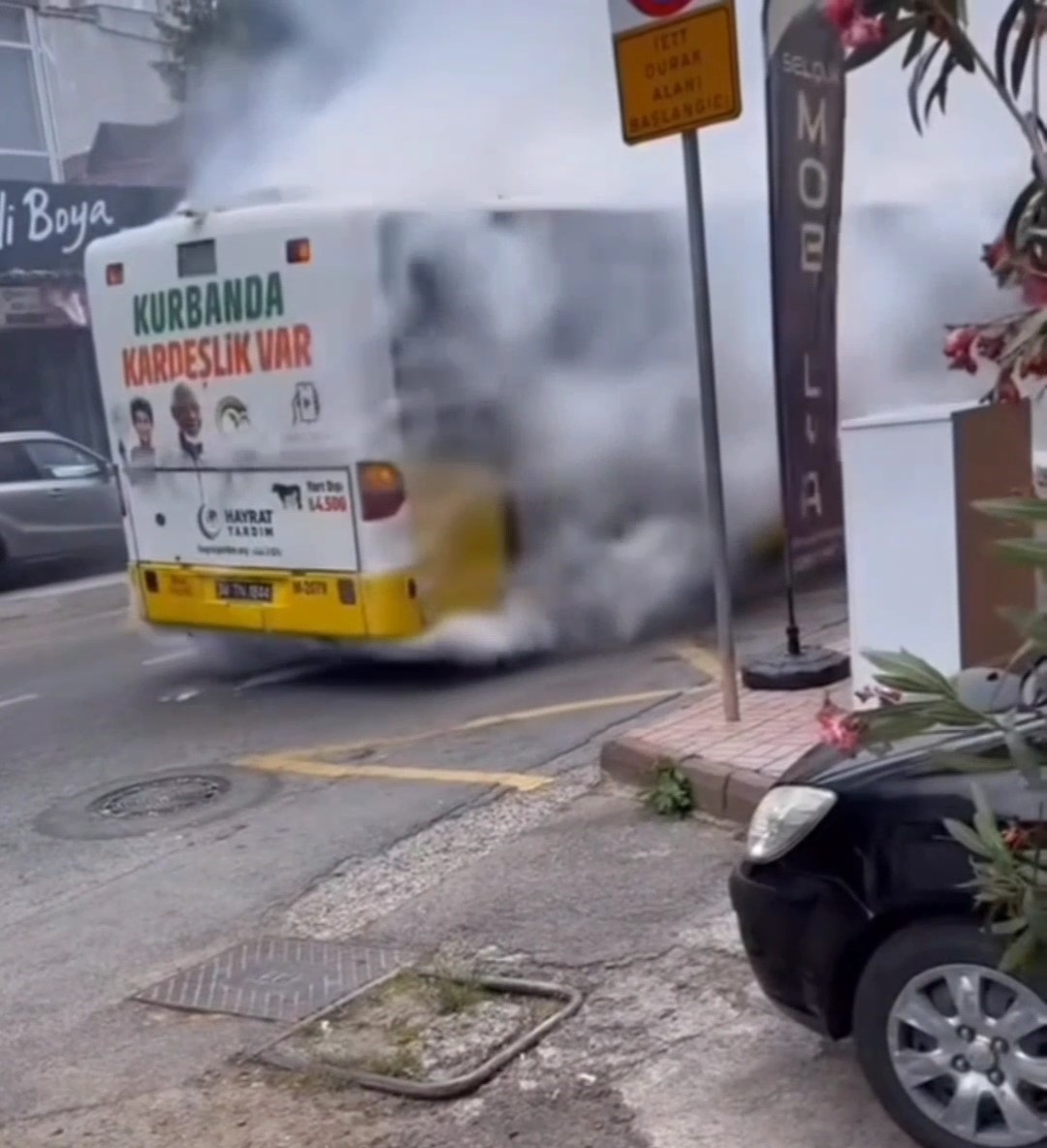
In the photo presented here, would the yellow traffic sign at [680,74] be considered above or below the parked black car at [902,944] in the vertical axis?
above

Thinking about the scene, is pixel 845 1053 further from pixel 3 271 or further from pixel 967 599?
pixel 3 271

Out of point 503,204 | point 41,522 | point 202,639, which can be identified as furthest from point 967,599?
point 41,522

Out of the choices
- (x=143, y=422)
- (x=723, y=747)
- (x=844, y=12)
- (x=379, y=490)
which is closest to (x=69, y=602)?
(x=143, y=422)

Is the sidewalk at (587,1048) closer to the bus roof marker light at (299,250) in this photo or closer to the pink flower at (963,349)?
the pink flower at (963,349)

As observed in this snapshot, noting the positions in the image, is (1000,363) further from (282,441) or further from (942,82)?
(282,441)

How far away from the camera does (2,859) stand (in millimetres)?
6480

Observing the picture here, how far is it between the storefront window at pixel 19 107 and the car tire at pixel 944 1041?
2370cm

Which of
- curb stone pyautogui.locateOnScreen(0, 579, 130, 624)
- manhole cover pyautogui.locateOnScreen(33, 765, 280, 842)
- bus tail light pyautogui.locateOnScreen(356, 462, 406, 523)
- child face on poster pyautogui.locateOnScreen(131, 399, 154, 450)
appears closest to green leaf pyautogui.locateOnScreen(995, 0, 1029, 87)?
manhole cover pyautogui.locateOnScreen(33, 765, 280, 842)

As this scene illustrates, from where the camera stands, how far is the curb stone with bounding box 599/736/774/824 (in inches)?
228

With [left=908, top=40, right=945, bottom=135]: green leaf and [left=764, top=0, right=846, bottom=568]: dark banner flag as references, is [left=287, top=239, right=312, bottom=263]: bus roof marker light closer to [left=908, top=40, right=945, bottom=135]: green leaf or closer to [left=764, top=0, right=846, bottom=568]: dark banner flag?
[left=764, top=0, right=846, bottom=568]: dark banner flag

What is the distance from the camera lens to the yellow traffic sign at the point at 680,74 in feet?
20.0

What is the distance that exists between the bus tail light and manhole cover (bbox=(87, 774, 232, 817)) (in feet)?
5.34

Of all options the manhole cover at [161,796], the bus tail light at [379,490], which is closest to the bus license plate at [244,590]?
the bus tail light at [379,490]

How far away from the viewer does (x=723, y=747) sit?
633cm
